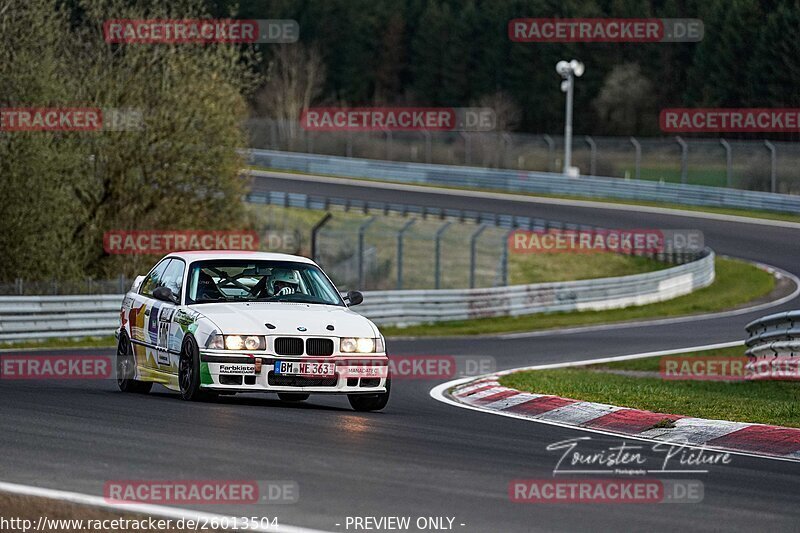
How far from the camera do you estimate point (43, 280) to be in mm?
29000

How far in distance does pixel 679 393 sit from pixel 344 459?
23.4 feet

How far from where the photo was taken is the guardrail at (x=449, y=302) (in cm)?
2441

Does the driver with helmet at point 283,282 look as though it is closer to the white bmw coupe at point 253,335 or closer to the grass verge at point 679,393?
the white bmw coupe at point 253,335

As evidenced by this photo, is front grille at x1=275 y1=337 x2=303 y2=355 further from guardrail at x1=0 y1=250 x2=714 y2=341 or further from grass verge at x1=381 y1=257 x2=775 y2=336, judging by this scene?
grass verge at x1=381 y1=257 x2=775 y2=336

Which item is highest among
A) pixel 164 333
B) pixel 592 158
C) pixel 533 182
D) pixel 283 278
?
pixel 592 158

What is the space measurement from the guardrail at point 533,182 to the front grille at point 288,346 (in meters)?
37.7

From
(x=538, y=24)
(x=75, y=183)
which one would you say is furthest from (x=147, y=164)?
(x=538, y=24)

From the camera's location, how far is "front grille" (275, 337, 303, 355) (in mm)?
12188

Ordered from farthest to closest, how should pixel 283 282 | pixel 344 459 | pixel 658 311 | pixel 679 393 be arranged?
pixel 658 311
pixel 679 393
pixel 283 282
pixel 344 459

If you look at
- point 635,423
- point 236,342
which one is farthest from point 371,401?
point 635,423

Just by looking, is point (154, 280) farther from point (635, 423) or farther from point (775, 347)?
point (775, 347)

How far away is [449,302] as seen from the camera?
32.0 m

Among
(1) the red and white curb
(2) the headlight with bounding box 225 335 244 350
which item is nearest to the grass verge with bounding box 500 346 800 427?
(1) the red and white curb

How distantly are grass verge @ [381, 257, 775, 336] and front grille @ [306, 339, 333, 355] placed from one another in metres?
17.1
